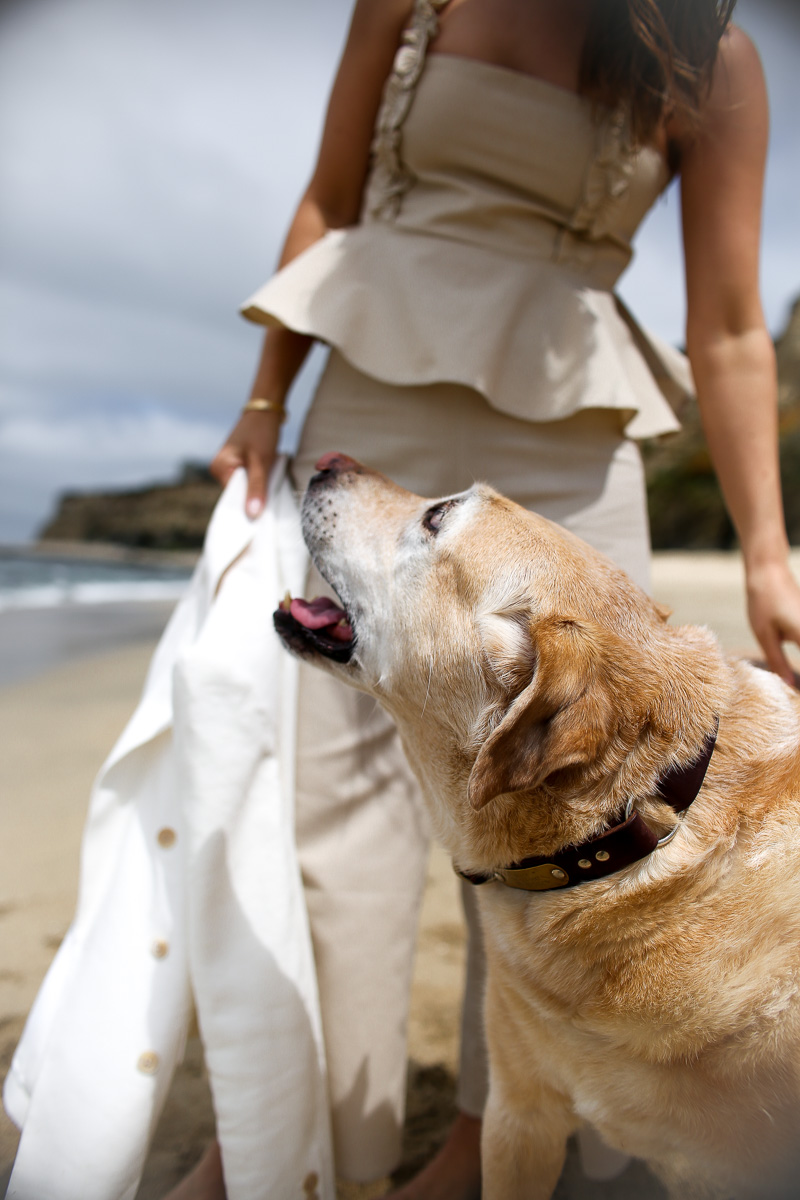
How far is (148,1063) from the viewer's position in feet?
5.57

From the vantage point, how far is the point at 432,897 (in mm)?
3525

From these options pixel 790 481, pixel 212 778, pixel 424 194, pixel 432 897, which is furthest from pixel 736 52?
pixel 790 481

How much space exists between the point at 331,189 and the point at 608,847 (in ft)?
5.92

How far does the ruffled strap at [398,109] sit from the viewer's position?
1855 millimetres

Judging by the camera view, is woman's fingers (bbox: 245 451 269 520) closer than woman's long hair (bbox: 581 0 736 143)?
No

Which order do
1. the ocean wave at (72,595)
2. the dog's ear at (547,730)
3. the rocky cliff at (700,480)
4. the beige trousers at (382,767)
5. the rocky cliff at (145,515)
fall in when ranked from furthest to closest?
the rocky cliff at (145,515)
the rocky cliff at (700,480)
the ocean wave at (72,595)
the beige trousers at (382,767)
the dog's ear at (547,730)

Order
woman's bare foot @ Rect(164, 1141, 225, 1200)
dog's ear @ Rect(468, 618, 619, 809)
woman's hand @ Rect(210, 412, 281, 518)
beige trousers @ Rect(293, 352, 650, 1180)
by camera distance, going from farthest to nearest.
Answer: woman's hand @ Rect(210, 412, 281, 518)
beige trousers @ Rect(293, 352, 650, 1180)
woman's bare foot @ Rect(164, 1141, 225, 1200)
dog's ear @ Rect(468, 618, 619, 809)

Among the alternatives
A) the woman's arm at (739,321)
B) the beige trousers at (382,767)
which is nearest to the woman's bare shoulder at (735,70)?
the woman's arm at (739,321)

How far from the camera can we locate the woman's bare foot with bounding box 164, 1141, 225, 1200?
71.2 inches

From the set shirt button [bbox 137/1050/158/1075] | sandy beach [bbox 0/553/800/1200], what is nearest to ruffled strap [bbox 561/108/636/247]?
sandy beach [bbox 0/553/800/1200]

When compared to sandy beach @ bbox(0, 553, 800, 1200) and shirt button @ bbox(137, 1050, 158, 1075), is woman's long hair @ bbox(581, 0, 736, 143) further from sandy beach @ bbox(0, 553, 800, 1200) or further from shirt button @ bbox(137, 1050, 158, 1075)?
shirt button @ bbox(137, 1050, 158, 1075)

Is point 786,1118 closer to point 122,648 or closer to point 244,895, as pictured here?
point 244,895

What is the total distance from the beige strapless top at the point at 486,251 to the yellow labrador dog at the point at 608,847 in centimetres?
44

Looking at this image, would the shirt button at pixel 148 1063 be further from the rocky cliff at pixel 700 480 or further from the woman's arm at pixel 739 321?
the rocky cliff at pixel 700 480
